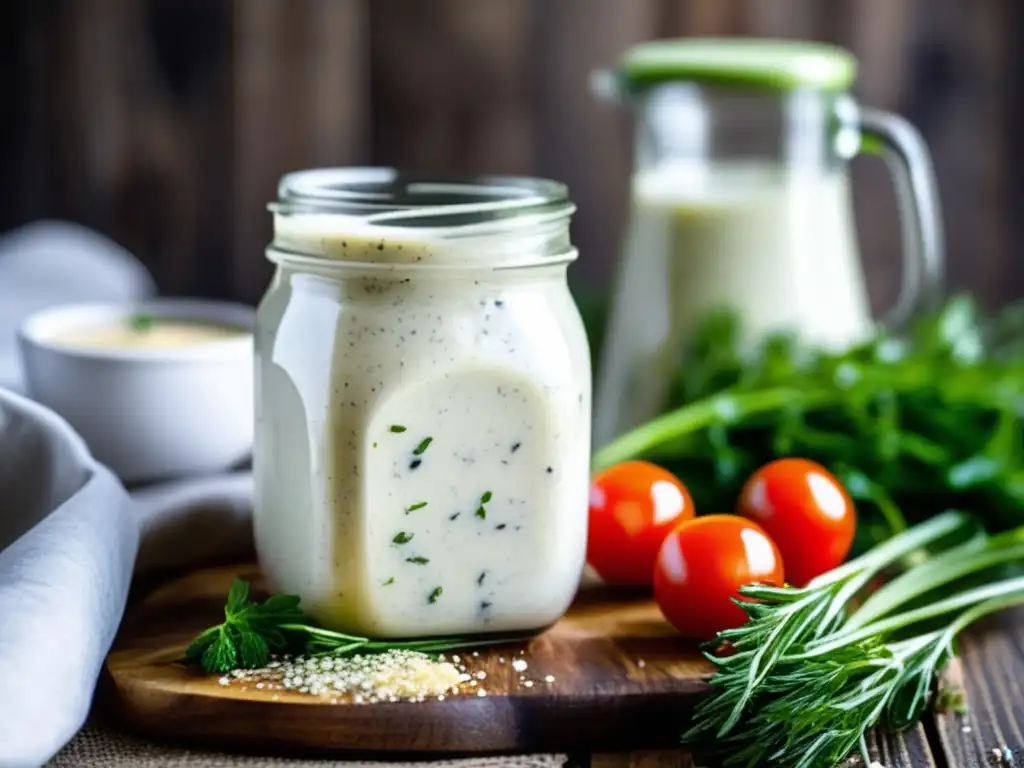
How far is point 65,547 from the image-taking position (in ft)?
3.34

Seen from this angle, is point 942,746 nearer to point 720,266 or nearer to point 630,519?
point 630,519

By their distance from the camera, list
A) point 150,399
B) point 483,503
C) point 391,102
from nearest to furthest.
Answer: point 483,503 < point 150,399 < point 391,102

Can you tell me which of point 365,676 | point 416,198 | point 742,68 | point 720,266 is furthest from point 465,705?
point 742,68

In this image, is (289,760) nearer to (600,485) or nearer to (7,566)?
(7,566)

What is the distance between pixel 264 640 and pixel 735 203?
2.69ft

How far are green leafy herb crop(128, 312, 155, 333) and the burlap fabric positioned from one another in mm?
571

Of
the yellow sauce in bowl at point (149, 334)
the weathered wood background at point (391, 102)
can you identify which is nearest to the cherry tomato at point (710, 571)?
the yellow sauce in bowl at point (149, 334)

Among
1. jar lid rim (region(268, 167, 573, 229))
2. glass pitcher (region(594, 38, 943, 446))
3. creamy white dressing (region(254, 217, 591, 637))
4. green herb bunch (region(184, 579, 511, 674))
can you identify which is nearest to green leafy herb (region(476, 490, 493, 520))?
creamy white dressing (region(254, 217, 591, 637))

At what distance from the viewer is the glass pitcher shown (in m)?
1.61

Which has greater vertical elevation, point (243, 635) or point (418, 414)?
A: point (418, 414)

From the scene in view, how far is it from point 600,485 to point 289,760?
0.40 meters

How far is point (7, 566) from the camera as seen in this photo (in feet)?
3.20

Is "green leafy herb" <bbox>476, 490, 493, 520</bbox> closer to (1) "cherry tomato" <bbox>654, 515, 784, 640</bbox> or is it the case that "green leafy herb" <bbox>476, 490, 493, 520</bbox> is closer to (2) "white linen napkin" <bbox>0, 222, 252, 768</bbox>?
(1) "cherry tomato" <bbox>654, 515, 784, 640</bbox>

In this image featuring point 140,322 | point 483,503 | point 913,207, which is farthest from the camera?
point 913,207
